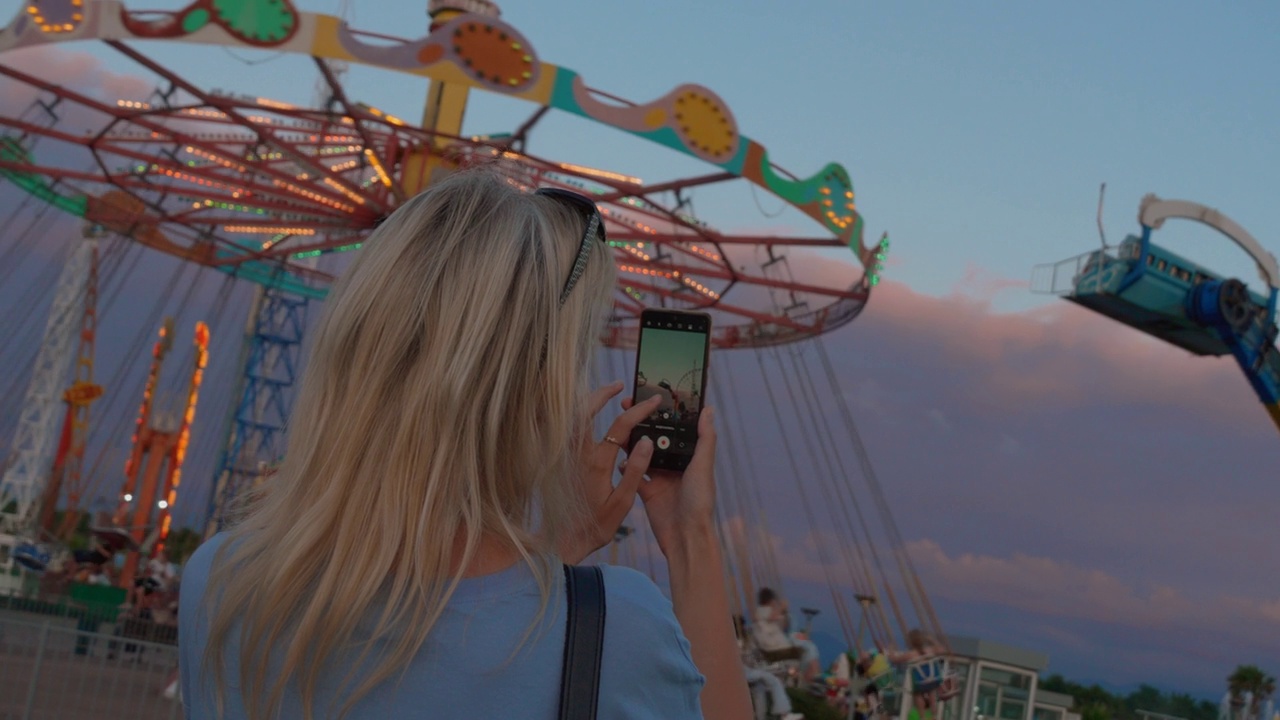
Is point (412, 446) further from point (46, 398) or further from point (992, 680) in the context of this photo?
point (46, 398)

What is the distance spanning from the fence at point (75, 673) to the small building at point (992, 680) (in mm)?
7991

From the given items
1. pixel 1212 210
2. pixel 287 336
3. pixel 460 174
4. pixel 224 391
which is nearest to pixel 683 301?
pixel 1212 210

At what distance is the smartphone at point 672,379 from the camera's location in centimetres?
176

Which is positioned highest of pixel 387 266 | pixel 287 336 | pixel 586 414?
pixel 287 336

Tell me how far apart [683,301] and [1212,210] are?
7.31m

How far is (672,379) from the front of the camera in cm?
194

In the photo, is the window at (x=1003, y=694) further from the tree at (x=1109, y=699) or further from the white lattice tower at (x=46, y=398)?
the white lattice tower at (x=46, y=398)

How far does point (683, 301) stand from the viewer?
17.3 m

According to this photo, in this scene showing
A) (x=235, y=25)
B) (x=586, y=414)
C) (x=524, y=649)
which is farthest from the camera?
(x=235, y=25)

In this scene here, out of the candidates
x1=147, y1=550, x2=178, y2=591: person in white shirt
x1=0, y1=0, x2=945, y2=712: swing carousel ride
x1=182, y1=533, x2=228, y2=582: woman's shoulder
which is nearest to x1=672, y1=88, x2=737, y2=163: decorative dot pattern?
x1=0, y1=0, x2=945, y2=712: swing carousel ride

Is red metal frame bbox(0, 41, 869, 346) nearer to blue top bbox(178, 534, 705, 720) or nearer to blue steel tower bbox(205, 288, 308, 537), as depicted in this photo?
blue top bbox(178, 534, 705, 720)

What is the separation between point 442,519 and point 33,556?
2308 centimetres

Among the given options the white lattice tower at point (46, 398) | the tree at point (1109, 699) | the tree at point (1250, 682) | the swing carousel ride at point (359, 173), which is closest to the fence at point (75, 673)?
the swing carousel ride at point (359, 173)

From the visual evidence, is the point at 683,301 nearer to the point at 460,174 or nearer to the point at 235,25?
the point at 235,25
